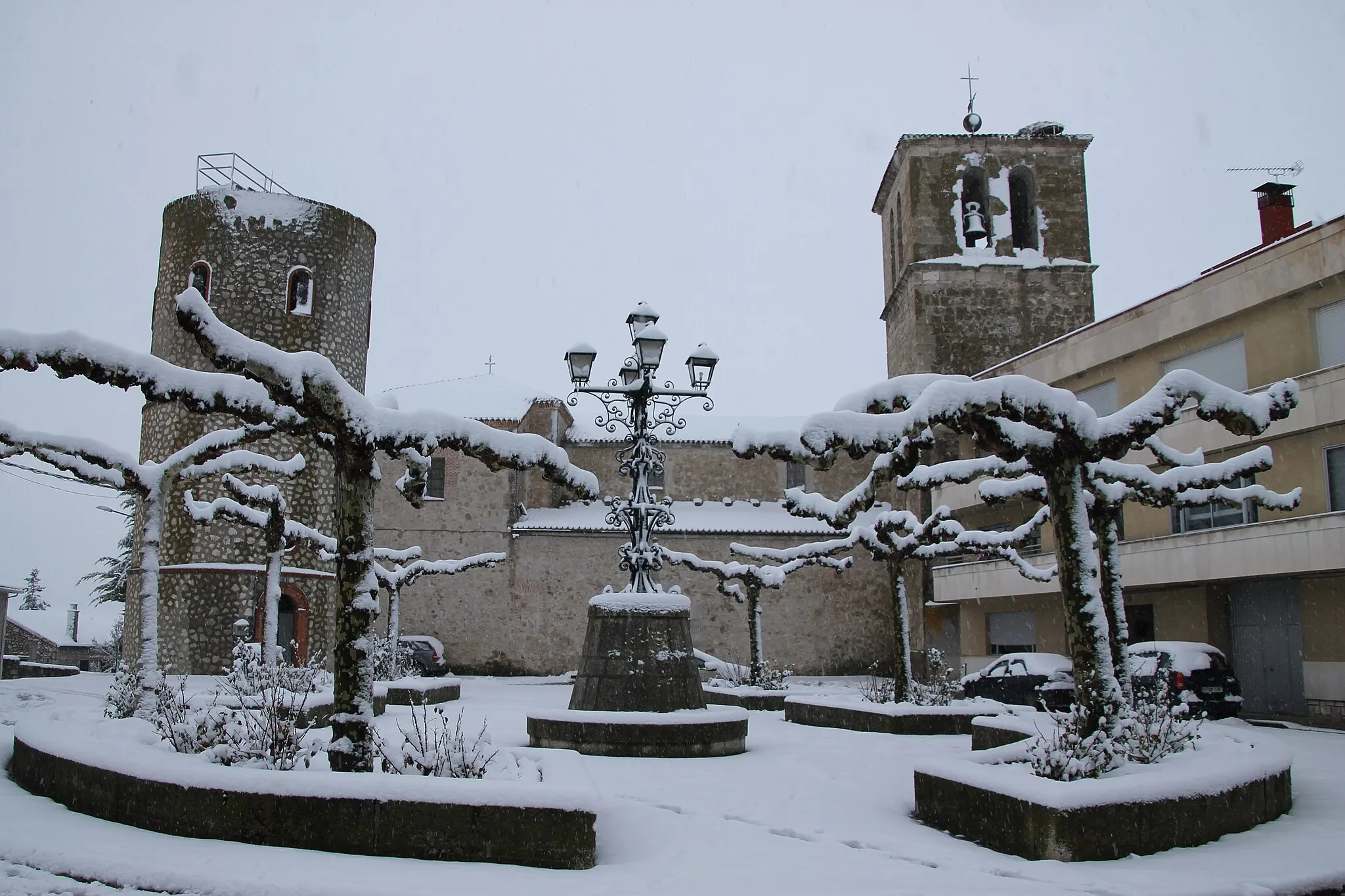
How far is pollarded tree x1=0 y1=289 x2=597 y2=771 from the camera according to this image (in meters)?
6.30

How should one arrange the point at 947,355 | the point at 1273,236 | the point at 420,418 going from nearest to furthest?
1. the point at 420,418
2. the point at 1273,236
3. the point at 947,355

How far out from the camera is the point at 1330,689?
1723 centimetres

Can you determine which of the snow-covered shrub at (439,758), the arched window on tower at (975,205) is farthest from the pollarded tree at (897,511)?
the arched window on tower at (975,205)

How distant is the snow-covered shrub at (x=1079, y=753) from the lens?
652 centimetres

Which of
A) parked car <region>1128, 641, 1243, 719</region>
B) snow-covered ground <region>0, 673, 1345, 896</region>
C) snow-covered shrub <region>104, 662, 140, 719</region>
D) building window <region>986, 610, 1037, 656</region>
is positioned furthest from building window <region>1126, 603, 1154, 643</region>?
snow-covered shrub <region>104, 662, 140, 719</region>

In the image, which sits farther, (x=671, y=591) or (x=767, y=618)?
(x=767, y=618)

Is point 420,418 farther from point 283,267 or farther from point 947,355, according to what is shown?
point 947,355

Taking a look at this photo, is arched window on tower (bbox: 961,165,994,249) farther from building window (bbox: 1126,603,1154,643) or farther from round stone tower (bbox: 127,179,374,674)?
round stone tower (bbox: 127,179,374,674)

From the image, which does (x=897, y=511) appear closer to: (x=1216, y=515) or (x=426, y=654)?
(x=1216, y=515)

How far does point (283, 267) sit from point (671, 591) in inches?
643

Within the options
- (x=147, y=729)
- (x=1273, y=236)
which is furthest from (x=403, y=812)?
(x=1273, y=236)

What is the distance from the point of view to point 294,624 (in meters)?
24.0

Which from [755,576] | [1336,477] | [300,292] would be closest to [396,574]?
[755,576]

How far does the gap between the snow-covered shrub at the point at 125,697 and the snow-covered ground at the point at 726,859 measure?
1643 millimetres
